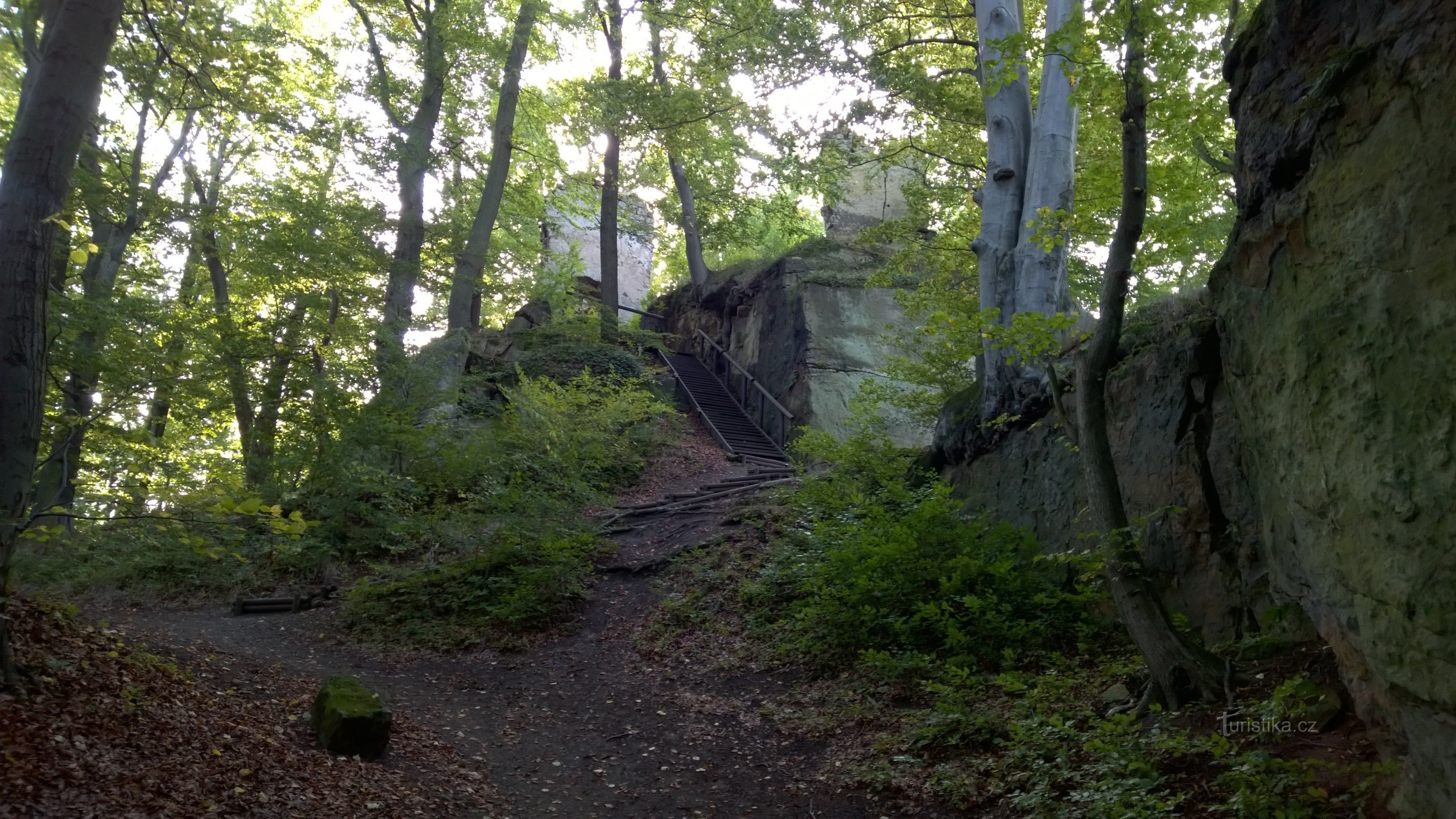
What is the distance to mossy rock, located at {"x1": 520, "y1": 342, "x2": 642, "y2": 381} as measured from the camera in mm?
18016

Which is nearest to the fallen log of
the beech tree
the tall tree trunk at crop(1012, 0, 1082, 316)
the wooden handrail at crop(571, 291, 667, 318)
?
the tall tree trunk at crop(1012, 0, 1082, 316)

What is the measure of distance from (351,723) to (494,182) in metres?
13.0

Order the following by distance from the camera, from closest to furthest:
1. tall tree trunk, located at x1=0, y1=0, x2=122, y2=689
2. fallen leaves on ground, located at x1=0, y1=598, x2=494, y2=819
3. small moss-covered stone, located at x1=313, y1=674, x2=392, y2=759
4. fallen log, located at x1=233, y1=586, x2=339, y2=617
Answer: fallen leaves on ground, located at x1=0, y1=598, x2=494, y2=819 < tall tree trunk, located at x1=0, y1=0, x2=122, y2=689 < small moss-covered stone, located at x1=313, y1=674, x2=392, y2=759 < fallen log, located at x1=233, y1=586, x2=339, y2=617

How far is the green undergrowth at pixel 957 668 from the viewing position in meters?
3.67

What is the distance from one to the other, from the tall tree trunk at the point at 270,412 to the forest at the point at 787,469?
0.11 meters

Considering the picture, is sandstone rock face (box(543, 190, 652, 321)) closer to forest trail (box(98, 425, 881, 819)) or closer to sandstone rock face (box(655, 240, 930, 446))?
sandstone rock face (box(655, 240, 930, 446))

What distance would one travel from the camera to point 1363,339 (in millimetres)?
3121

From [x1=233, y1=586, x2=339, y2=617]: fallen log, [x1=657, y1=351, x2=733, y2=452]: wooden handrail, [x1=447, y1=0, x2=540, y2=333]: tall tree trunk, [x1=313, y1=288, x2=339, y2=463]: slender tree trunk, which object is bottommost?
[x1=233, y1=586, x2=339, y2=617]: fallen log

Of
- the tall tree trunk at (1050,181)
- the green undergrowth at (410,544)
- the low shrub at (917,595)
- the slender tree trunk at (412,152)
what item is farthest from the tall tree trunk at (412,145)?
the tall tree trunk at (1050,181)

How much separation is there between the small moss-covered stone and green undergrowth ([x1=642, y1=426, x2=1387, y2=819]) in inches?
107

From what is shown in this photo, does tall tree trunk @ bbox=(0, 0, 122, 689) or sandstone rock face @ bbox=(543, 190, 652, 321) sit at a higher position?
sandstone rock face @ bbox=(543, 190, 652, 321)

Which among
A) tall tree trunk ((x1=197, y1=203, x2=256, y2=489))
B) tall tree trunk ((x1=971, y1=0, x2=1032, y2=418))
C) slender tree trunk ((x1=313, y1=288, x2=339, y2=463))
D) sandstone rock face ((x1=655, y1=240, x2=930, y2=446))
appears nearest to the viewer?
tall tree trunk ((x1=971, y1=0, x2=1032, y2=418))

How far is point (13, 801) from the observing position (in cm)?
302

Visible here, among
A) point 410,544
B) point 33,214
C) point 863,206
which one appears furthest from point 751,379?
point 33,214
